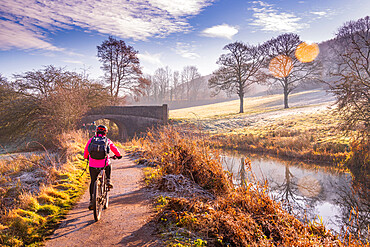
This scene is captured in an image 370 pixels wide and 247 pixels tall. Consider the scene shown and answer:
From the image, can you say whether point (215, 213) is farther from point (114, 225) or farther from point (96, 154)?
point (96, 154)

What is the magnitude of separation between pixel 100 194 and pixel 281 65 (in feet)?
105

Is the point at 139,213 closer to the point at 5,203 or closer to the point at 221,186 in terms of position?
the point at 221,186

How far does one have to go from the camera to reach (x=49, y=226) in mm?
4422

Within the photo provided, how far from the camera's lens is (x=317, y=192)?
9.68m

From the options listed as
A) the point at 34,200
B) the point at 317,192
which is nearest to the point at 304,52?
the point at 317,192

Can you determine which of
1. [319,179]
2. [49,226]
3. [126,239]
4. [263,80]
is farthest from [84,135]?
[263,80]

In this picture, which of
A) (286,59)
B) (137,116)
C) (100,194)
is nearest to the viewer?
(100,194)

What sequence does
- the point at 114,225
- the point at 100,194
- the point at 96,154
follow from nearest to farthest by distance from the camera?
the point at 114,225 → the point at 96,154 → the point at 100,194

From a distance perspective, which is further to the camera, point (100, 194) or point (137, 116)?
point (137, 116)

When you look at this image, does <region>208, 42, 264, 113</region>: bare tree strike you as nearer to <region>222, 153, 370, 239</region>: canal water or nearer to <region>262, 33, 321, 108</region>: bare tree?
<region>262, 33, 321, 108</region>: bare tree

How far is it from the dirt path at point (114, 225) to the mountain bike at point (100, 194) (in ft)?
0.64

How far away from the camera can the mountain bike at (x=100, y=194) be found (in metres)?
4.37

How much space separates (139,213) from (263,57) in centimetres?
3301

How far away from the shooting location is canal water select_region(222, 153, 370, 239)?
22.8ft
